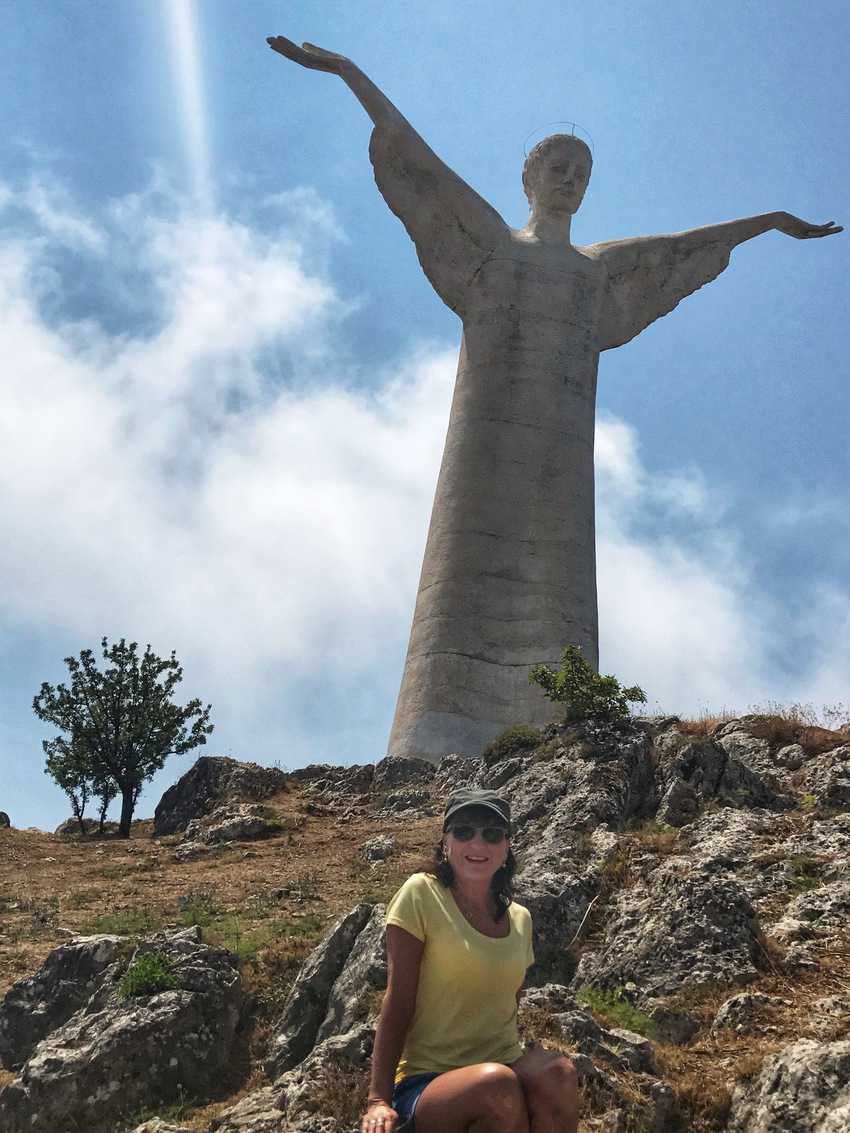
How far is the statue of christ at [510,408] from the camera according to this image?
1941cm

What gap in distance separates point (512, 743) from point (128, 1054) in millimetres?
8406

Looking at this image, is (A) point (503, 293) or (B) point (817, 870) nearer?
(B) point (817, 870)

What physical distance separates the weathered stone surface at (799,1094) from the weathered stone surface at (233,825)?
1180cm

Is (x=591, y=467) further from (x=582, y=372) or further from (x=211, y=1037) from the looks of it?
(x=211, y=1037)

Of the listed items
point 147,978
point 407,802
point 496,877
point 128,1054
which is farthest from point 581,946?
point 407,802

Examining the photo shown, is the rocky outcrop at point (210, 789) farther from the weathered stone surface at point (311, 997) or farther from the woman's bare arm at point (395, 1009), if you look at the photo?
the woman's bare arm at point (395, 1009)

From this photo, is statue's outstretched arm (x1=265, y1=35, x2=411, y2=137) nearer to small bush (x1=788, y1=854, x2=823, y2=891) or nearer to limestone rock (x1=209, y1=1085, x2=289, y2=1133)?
small bush (x1=788, y1=854, x2=823, y2=891)

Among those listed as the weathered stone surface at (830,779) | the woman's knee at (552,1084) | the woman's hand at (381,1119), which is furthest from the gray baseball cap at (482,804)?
the weathered stone surface at (830,779)

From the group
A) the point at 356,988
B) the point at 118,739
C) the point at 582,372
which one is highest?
the point at 582,372

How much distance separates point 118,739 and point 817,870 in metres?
18.4

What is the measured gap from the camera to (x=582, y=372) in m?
22.0

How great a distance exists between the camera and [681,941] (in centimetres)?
765

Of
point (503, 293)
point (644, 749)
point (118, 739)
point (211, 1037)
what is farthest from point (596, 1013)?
point (118, 739)

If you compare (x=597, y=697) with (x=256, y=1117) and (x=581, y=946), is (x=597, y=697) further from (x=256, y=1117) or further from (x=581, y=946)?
(x=256, y=1117)
